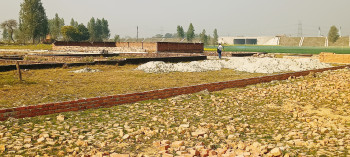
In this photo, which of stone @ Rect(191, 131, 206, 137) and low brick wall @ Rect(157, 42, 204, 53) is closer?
stone @ Rect(191, 131, 206, 137)

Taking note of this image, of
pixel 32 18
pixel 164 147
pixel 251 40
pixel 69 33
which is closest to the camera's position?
pixel 164 147

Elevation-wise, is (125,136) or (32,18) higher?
(32,18)

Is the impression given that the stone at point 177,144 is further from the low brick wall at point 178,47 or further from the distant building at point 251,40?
the distant building at point 251,40

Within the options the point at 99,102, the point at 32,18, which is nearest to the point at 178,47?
the point at 99,102

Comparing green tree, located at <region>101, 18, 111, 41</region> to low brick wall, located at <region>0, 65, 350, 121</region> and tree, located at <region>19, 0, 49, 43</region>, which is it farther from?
low brick wall, located at <region>0, 65, 350, 121</region>

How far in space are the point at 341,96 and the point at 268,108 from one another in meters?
2.65

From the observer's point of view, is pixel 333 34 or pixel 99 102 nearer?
pixel 99 102

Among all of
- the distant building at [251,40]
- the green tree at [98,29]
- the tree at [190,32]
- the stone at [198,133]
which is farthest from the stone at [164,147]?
the distant building at [251,40]

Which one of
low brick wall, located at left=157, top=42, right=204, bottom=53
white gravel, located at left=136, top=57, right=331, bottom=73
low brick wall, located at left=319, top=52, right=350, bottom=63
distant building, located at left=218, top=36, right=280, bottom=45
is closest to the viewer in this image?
white gravel, located at left=136, top=57, right=331, bottom=73

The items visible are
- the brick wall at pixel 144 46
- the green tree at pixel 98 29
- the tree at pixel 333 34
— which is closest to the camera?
the brick wall at pixel 144 46

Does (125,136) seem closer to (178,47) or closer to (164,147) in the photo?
(164,147)

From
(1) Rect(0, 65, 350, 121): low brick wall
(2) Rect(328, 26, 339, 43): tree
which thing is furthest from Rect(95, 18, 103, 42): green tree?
(1) Rect(0, 65, 350, 121): low brick wall

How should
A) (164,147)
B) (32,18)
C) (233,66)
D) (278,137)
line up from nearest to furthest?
(164,147) → (278,137) → (233,66) → (32,18)

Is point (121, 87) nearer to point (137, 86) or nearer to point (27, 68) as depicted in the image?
point (137, 86)
